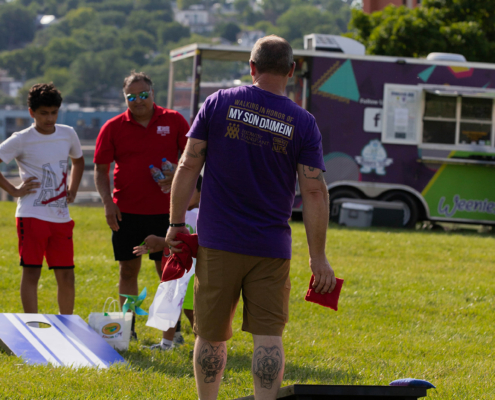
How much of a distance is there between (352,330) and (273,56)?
3017 millimetres

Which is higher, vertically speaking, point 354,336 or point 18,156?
point 18,156

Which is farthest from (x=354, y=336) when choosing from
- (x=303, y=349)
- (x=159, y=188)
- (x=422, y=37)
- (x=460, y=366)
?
(x=422, y=37)

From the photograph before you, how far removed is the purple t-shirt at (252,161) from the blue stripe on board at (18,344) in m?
1.67

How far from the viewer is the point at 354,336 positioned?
535cm

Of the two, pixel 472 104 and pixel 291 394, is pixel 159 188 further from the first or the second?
pixel 472 104

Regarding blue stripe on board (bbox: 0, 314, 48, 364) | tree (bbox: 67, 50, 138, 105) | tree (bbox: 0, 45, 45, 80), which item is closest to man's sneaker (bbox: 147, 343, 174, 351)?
blue stripe on board (bbox: 0, 314, 48, 364)

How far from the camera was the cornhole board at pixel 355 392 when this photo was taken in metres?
2.90

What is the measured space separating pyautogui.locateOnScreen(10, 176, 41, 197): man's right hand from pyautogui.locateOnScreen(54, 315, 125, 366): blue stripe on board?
2.96ft

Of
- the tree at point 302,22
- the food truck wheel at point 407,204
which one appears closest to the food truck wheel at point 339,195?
the food truck wheel at point 407,204

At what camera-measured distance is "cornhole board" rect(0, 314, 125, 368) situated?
4270mm

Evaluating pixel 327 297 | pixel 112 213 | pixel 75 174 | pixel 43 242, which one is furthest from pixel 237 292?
pixel 75 174

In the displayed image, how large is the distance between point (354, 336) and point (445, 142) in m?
7.93

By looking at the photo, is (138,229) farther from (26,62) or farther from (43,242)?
(26,62)

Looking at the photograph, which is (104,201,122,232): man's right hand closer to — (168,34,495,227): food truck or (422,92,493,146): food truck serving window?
(168,34,495,227): food truck
